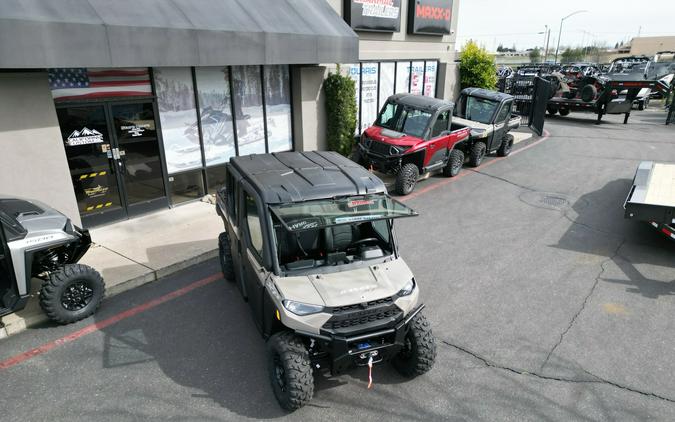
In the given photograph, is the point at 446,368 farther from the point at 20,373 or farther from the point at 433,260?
the point at 20,373

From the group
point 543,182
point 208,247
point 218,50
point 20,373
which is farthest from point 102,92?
point 543,182

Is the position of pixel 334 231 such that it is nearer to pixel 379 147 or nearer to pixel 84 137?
pixel 84 137

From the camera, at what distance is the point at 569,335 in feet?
18.3

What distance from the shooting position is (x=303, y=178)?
16.3 feet

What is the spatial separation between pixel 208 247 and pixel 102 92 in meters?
3.64

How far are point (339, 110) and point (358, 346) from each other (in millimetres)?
8953

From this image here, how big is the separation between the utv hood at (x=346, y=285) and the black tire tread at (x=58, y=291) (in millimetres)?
2910

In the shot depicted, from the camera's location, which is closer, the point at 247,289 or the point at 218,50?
the point at 247,289

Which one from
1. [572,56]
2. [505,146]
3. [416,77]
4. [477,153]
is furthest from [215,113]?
[572,56]

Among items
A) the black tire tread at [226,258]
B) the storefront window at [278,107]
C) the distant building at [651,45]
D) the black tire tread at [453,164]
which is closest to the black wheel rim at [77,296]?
the black tire tread at [226,258]

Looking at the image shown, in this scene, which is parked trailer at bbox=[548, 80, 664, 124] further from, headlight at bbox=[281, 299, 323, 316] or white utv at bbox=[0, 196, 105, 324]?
white utv at bbox=[0, 196, 105, 324]

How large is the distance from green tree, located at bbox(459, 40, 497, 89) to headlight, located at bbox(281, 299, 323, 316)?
15465mm

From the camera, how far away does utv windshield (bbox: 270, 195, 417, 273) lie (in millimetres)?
4352

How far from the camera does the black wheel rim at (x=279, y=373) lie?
4.25 m
